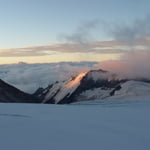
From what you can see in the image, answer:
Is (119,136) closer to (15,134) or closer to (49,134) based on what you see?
(49,134)

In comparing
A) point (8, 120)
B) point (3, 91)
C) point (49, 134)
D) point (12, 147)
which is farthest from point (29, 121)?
point (3, 91)

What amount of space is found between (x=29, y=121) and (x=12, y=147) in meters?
5.62

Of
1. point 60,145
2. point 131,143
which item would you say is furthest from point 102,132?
point 60,145

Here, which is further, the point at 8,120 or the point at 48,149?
the point at 8,120

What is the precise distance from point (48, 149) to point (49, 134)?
2551mm

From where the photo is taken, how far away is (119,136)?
13.9m

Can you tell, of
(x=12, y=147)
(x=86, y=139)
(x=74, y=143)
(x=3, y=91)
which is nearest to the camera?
(x=12, y=147)

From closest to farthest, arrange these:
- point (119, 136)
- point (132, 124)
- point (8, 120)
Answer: point (119, 136) → point (8, 120) → point (132, 124)

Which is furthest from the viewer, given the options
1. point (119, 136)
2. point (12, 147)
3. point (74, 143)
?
point (119, 136)

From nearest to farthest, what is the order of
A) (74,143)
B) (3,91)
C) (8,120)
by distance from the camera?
1. (74,143)
2. (8,120)
3. (3,91)

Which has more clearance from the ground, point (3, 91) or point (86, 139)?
point (86, 139)

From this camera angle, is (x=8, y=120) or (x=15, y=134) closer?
(x=15, y=134)

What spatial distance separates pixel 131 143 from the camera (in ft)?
41.4

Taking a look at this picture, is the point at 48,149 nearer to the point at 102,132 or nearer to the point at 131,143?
the point at 131,143
